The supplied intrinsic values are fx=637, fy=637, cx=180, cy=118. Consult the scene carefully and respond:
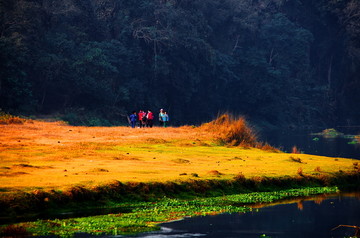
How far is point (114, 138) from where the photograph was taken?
39750 millimetres

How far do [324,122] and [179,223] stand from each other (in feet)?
323

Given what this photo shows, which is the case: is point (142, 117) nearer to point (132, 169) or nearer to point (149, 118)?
point (149, 118)

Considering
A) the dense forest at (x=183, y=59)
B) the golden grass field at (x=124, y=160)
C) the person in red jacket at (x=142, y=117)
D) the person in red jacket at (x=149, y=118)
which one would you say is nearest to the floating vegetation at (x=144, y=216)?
the golden grass field at (x=124, y=160)

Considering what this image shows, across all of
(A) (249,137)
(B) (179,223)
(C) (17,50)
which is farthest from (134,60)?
(B) (179,223)

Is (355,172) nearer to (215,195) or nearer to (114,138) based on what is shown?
(215,195)

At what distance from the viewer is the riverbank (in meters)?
22.0

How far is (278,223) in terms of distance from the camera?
21500 mm

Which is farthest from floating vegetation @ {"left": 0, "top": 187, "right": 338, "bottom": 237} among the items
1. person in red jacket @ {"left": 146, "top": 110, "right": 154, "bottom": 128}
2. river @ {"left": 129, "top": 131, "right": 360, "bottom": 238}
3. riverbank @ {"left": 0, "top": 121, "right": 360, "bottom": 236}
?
person in red jacket @ {"left": 146, "top": 110, "right": 154, "bottom": 128}

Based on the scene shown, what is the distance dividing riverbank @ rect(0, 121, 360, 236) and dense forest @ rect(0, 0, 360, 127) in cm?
2601

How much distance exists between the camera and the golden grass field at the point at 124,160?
2464 centimetres

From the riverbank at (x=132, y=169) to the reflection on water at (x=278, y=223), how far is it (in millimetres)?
3110

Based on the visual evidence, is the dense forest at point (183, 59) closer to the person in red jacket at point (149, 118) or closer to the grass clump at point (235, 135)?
the person in red jacket at point (149, 118)

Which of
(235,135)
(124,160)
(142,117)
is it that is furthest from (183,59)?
(124,160)

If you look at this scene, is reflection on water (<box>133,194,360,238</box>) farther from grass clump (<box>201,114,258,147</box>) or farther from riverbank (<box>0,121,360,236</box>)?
grass clump (<box>201,114,258,147</box>)
